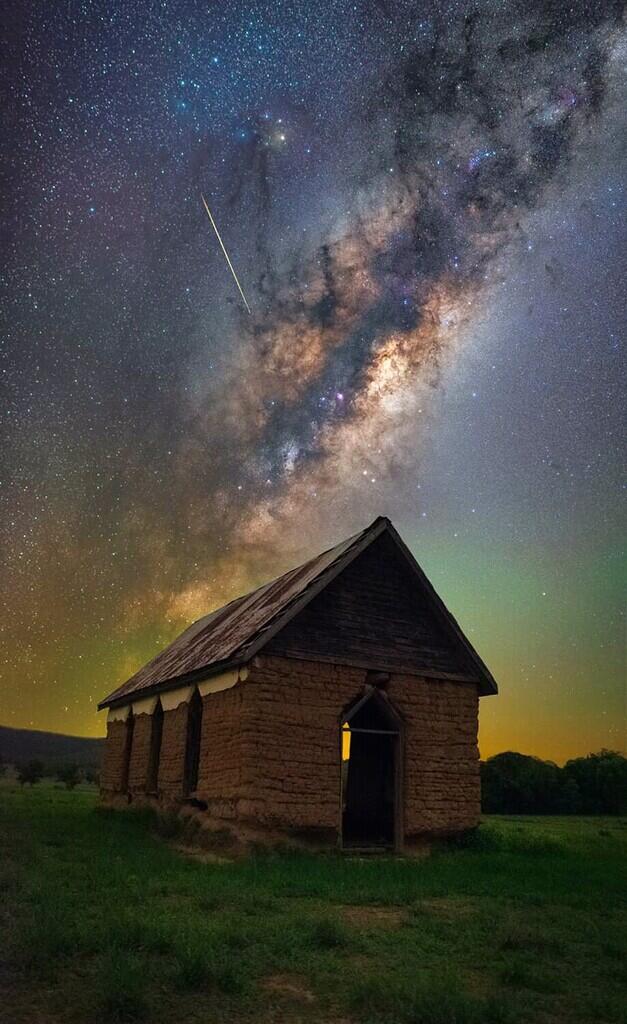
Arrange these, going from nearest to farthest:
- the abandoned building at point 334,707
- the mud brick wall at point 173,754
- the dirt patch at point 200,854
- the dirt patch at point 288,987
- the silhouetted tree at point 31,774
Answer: the dirt patch at point 288,987
the dirt patch at point 200,854
the abandoned building at point 334,707
the mud brick wall at point 173,754
the silhouetted tree at point 31,774

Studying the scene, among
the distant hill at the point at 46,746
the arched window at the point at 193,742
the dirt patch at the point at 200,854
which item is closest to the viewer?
the dirt patch at the point at 200,854

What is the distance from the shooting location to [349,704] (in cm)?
1612

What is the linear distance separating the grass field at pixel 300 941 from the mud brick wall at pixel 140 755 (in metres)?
7.32

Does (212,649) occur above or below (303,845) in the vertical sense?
above

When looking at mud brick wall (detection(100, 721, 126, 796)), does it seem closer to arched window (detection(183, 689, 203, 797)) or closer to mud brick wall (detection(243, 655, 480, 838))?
arched window (detection(183, 689, 203, 797))

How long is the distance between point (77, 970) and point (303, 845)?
30.0ft

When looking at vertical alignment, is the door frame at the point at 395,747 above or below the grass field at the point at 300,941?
above

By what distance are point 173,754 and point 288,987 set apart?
13127 millimetres

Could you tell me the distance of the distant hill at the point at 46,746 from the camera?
122375 mm

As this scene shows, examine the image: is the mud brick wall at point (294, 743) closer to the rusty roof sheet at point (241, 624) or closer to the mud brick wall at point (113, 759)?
the rusty roof sheet at point (241, 624)

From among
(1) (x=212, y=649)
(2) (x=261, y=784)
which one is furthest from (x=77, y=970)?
(1) (x=212, y=649)

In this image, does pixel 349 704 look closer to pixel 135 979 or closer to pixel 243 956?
pixel 243 956

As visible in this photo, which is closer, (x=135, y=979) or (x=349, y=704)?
(x=135, y=979)

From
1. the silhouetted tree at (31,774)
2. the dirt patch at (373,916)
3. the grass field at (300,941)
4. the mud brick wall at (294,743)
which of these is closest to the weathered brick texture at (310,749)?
the mud brick wall at (294,743)
